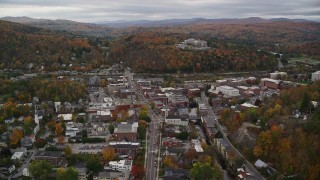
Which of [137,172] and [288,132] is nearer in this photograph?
[137,172]

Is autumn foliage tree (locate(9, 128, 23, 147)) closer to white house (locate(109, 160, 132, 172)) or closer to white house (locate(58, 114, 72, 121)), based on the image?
white house (locate(58, 114, 72, 121))

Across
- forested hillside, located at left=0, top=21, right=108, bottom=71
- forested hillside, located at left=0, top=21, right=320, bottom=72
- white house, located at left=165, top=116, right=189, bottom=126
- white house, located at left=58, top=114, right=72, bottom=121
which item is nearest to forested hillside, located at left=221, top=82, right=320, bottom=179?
white house, located at left=165, top=116, right=189, bottom=126

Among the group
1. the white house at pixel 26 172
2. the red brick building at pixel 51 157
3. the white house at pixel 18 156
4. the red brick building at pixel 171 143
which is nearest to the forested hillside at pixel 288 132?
the red brick building at pixel 171 143

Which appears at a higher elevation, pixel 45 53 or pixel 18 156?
pixel 45 53

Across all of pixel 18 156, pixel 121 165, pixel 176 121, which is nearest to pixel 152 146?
pixel 121 165

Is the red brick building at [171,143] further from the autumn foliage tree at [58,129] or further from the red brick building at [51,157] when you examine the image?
the autumn foliage tree at [58,129]

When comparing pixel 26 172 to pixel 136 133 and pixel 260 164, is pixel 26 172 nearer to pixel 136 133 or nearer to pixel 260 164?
pixel 136 133

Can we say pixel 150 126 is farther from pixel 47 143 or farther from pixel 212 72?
pixel 212 72

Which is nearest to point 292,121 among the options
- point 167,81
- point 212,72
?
point 167,81
